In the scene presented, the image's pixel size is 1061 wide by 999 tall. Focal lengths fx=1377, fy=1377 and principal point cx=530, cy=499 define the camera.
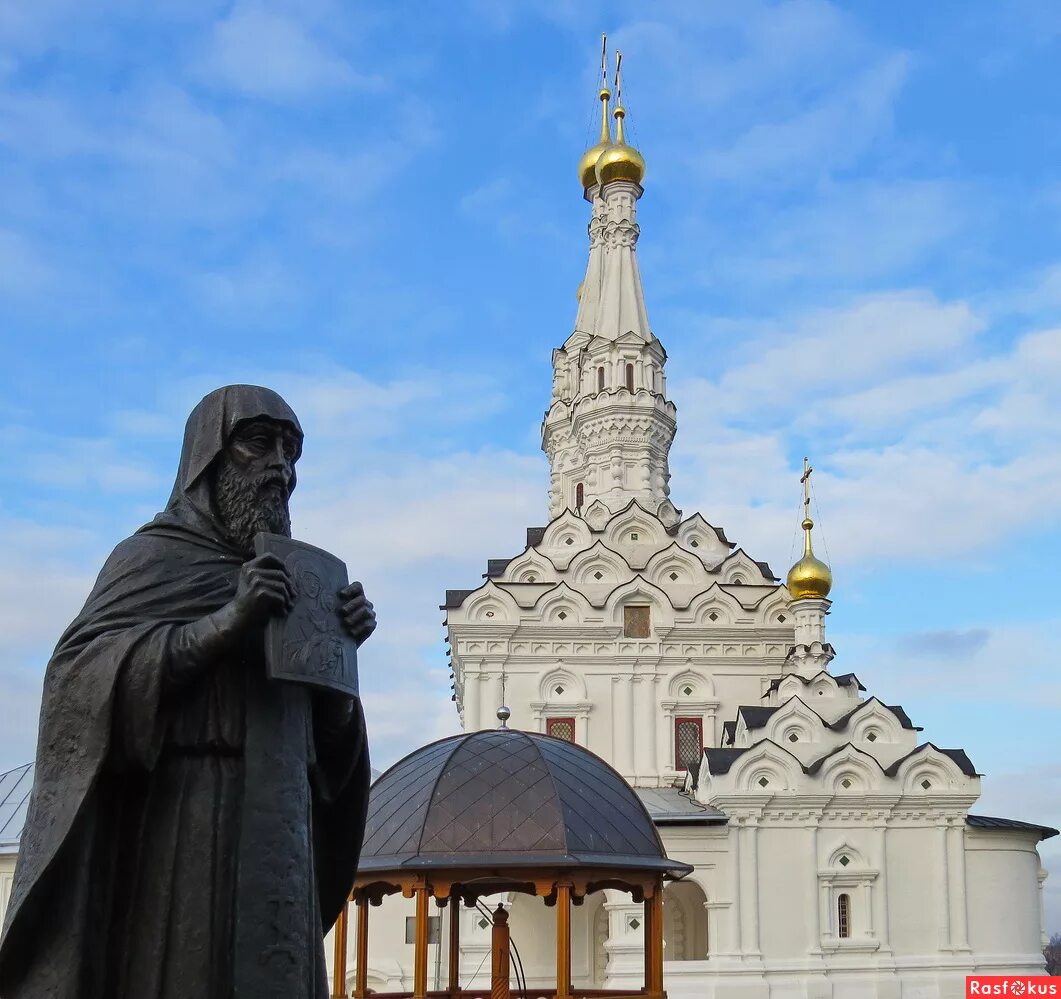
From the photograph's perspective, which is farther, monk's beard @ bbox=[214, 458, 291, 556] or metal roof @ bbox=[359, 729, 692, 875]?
metal roof @ bbox=[359, 729, 692, 875]

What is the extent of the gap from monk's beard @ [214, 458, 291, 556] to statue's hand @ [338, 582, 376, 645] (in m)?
0.23

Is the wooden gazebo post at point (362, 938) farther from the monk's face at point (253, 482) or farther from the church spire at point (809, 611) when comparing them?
the church spire at point (809, 611)

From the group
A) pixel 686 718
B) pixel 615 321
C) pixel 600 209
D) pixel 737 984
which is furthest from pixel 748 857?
pixel 600 209

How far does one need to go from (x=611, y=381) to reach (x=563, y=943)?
92.4 feet

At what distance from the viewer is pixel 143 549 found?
3.36 meters

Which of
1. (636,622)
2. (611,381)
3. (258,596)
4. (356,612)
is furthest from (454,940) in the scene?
(611,381)

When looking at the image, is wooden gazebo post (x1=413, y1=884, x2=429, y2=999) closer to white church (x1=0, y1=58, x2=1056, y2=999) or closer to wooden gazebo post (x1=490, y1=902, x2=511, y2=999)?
wooden gazebo post (x1=490, y1=902, x2=511, y2=999)

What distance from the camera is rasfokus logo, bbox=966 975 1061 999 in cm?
2797

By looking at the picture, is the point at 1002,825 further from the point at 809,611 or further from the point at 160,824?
the point at 160,824

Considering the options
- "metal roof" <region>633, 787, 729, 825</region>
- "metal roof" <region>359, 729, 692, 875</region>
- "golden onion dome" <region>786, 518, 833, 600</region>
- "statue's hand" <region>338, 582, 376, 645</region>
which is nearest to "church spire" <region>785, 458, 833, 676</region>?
"golden onion dome" <region>786, 518, 833, 600</region>

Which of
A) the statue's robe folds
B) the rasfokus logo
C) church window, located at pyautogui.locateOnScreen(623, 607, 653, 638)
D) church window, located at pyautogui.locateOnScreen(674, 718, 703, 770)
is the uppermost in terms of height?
church window, located at pyautogui.locateOnScreen(623, 607, 653, 638)

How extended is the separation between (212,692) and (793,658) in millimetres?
30182

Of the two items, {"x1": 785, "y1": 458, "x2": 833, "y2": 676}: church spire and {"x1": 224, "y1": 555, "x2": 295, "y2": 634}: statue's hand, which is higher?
{"x1": 785, "y1": 458, "x2": 833, "y2": 676}: church spire

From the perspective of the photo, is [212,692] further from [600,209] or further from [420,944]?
[600,209]
